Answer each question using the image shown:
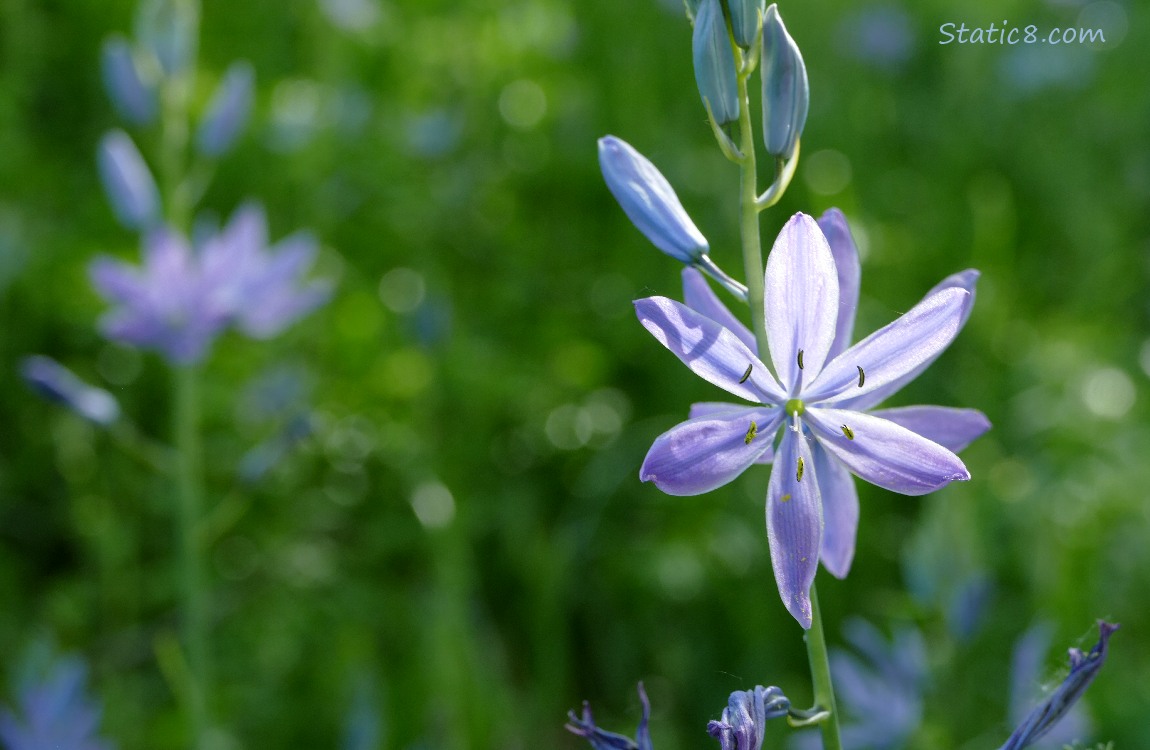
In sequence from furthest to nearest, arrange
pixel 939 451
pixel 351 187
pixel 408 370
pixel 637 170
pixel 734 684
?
pixel 351 187
pixel 408 370
pixel 734 684
pixel 637 170
pixel 939 451

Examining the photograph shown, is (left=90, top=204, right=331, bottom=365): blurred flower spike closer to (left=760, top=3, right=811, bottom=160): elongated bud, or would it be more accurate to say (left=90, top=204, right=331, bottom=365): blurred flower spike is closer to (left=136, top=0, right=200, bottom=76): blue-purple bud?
(left=136, top=0, right=200, bottom=76): blue-purple bud

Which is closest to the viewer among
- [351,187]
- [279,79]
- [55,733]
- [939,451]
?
[939,451]

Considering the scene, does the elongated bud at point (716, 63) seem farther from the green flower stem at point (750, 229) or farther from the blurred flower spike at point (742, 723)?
the blurred flower spike at point (742, 723)

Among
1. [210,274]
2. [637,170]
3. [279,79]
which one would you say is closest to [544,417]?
[210,274]

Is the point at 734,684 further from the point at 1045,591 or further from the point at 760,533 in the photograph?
the point at 1045,591

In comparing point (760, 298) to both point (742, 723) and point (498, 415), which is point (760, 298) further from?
point (498, 415)

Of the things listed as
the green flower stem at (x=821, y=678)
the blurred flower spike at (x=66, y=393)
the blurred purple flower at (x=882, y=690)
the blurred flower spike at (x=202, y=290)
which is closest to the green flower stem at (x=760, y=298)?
the green flower stem at (x=821, y=678)
